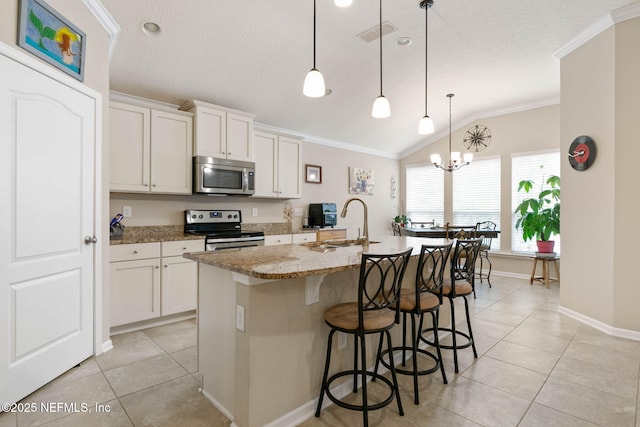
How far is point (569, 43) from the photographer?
3529 millimetres

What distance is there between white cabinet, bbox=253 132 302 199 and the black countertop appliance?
427mm

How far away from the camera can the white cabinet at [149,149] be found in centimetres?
322

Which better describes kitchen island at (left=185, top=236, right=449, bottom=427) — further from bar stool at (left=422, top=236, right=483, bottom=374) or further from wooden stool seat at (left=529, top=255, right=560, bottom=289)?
wooden stool seat at (left=529, top=255, right=560, bottom=289)

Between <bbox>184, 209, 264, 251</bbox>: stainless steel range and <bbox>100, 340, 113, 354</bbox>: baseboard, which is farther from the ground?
<bbox>184, 209, 264, 251</bbox>: stainless steel range

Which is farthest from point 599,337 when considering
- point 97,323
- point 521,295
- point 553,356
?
point 97,323

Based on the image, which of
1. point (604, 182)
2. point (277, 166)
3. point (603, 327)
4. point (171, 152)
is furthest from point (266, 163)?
point (603, 327)

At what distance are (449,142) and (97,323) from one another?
20.1ft

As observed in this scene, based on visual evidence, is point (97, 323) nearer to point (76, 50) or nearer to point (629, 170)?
point (76, 50)

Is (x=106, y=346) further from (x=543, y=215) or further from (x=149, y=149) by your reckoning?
(x=543, y=215)

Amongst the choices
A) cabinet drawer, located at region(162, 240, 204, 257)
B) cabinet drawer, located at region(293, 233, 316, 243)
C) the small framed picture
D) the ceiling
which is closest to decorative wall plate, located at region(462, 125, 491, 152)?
the ceiling

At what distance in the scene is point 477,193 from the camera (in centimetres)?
599

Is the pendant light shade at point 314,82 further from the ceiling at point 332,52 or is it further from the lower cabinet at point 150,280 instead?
the lower cabinet at point 150,280

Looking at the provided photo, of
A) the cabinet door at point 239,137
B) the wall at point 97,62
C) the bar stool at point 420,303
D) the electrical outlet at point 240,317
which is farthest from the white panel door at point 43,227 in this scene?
the bar stool at point 420,303

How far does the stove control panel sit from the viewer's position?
12.9 feet
